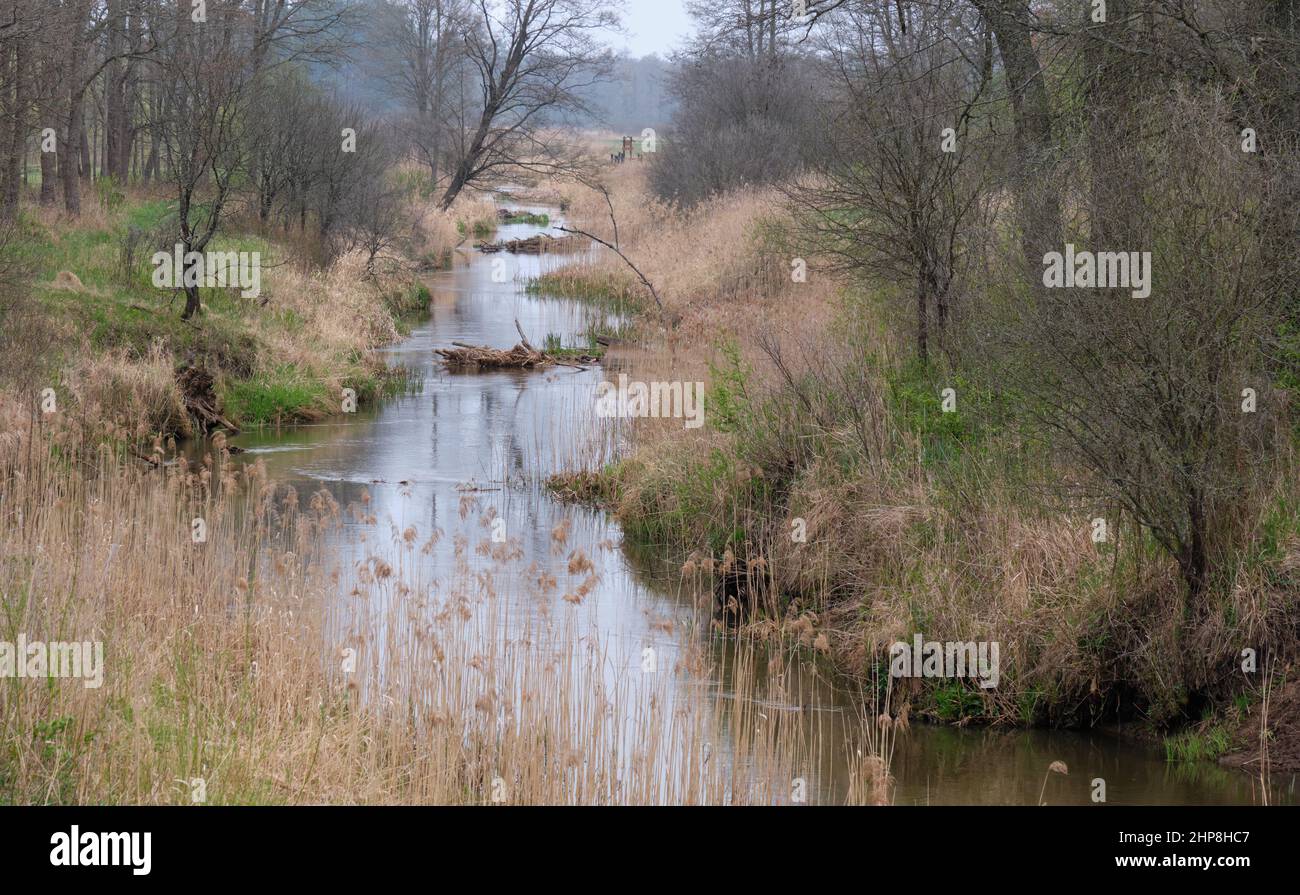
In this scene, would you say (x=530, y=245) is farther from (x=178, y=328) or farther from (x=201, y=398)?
(x=201, y=398)

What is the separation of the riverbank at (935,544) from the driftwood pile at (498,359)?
5579mm

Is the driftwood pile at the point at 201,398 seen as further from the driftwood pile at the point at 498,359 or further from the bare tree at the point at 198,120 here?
the driftwood pile at the point at 498,359

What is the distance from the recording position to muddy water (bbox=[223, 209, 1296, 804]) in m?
7.04

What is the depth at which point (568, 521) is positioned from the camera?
12109mm

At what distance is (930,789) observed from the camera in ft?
23.0

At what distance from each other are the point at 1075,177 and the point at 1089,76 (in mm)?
4234

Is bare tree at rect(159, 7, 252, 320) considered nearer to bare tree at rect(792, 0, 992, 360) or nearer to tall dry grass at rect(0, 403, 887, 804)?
bare tree at rect(792, 0, 992, 360)

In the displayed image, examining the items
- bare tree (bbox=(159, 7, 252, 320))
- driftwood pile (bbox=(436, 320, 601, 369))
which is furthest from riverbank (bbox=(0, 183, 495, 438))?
driftwood pile (bbox=(436, 320, 601, 369))

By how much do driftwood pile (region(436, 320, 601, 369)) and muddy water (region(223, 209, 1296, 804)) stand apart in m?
0.28

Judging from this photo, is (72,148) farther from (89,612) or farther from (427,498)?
(89,612)

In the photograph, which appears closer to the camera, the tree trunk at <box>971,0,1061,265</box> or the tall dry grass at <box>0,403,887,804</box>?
the tall dry grass at <box>0,403,887,804</box>

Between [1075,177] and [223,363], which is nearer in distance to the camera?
[1075,177]

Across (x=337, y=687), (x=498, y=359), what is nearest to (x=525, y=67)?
(x=498, y=359)
